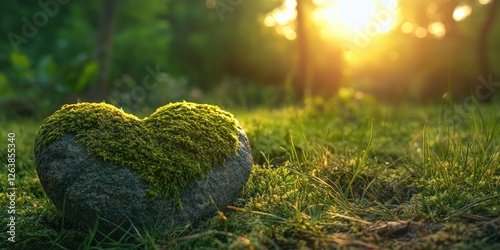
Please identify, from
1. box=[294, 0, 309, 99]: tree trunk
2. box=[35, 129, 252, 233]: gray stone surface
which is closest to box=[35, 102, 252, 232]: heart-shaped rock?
box=[35, 129, 252, 233]: gray stone surface

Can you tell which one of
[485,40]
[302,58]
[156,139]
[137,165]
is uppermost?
[485,40]

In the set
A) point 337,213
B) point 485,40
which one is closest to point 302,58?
point 485,40

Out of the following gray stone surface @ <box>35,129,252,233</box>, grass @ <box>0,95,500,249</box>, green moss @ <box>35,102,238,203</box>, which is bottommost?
grass @ <box>0,95,500,249</box>

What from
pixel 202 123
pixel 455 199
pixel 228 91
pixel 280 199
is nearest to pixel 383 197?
pixel 455 199

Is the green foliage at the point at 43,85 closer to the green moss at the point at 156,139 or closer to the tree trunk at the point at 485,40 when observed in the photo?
the green moss at the point at 156,139

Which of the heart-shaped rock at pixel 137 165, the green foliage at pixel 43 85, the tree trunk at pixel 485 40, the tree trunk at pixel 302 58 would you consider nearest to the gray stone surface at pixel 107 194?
the heart-shaped rock at pixel 137 165

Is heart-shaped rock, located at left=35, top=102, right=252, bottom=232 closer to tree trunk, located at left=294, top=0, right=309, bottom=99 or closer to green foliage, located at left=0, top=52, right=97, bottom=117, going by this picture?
green foliage, located at left=0, top=52, right=97, bottom=117

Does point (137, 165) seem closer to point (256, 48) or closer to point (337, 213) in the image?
point (337, 213)
